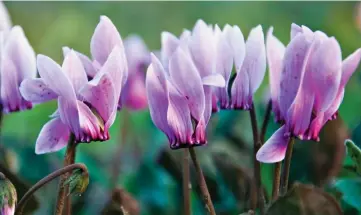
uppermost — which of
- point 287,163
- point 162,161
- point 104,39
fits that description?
point 104,39

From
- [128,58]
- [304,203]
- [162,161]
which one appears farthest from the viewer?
[128,58]

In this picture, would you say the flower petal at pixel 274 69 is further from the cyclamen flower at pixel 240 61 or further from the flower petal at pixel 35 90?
the flower petal at pixel 35 90

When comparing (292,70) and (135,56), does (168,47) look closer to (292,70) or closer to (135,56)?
(292,70)

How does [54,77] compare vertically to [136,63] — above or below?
above

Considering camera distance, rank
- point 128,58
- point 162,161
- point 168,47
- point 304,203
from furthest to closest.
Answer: point 128,58, point 162,161, point 168,47, point 304,203

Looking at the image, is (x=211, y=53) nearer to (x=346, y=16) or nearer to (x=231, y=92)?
(x=231, y=92)

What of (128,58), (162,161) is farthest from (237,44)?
(128,58)

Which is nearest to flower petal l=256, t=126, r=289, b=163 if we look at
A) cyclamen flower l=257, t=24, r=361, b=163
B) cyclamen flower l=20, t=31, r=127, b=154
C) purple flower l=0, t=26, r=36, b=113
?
cyclamen flower l=257, t=24, r=361, b=163

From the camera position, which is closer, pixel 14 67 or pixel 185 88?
pixel 185 88
